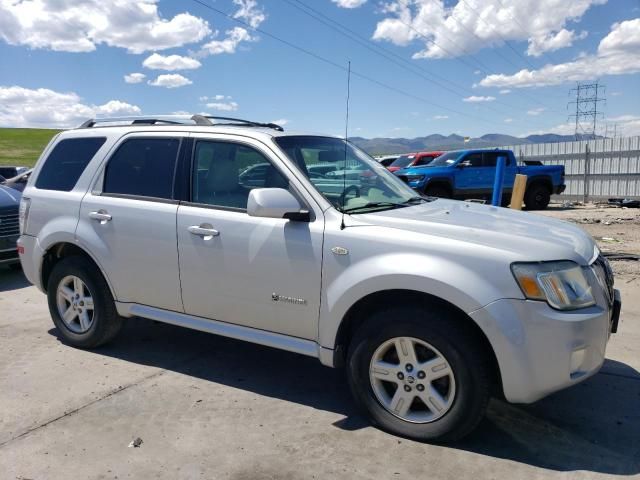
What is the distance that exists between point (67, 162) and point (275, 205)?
2.46 metres

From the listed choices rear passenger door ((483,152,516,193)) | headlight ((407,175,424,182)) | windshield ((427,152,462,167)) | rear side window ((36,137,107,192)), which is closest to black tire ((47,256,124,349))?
rear side window ((36,137,107,192))

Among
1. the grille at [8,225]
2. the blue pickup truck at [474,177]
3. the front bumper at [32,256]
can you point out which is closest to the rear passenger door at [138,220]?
the front bumper at [32,256]

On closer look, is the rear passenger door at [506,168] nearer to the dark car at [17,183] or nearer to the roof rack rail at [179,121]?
the dark car at [17,183]

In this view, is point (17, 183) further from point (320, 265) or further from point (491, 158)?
point (491, 158)

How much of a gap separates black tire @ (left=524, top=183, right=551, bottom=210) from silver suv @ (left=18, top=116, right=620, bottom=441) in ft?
47.2

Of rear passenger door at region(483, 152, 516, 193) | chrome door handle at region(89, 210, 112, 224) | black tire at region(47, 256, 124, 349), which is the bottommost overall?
black tire at region(47, 256, 124, 349)

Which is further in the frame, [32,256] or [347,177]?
[32,256]

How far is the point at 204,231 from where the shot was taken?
3.92m

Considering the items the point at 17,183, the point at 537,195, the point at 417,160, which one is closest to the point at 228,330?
the point at 17,183

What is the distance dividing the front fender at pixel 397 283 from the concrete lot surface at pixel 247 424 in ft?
2.22

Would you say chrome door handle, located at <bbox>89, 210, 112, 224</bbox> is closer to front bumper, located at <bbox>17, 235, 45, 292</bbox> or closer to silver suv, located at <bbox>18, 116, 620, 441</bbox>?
silver suv, located at <bbox>18, 116, 620, 441</bbox>

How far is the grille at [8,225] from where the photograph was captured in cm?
766

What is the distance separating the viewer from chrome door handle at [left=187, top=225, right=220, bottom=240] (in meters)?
3.88

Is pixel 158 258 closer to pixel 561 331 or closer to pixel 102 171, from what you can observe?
pixel 102 171
